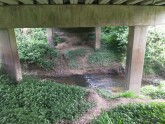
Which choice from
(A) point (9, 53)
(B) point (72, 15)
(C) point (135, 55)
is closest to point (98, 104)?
(C) point (135, 55)

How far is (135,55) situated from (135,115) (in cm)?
388

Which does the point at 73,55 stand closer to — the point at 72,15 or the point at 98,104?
the point at 72,15

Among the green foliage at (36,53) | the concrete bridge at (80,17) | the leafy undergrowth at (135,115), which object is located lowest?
the leafy undergrowth at (135,115)

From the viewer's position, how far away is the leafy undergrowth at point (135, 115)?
6157 millimetres

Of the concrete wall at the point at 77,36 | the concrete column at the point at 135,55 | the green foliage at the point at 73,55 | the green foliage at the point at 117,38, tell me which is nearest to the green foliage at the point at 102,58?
the green foliage at the point at 117,38

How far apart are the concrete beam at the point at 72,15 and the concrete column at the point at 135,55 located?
61 centimetres

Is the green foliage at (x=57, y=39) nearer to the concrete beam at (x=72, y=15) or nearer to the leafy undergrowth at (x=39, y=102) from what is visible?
the leafy undergrowth at (x=39, y=102)

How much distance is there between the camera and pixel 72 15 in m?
8.23

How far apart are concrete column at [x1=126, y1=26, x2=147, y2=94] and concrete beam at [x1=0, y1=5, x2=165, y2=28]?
0.61 meters

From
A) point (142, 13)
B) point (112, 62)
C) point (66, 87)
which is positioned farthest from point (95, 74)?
point (142, 13)

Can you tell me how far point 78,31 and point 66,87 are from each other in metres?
12.8

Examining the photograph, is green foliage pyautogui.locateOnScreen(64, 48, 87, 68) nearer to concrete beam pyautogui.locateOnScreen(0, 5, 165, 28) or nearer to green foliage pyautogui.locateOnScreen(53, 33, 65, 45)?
green foliage pyautogui.locateOnScreen(53, 33, 65, 45)

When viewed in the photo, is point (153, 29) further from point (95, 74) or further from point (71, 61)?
point (71, 61)

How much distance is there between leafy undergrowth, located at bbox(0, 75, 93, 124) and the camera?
679cm
